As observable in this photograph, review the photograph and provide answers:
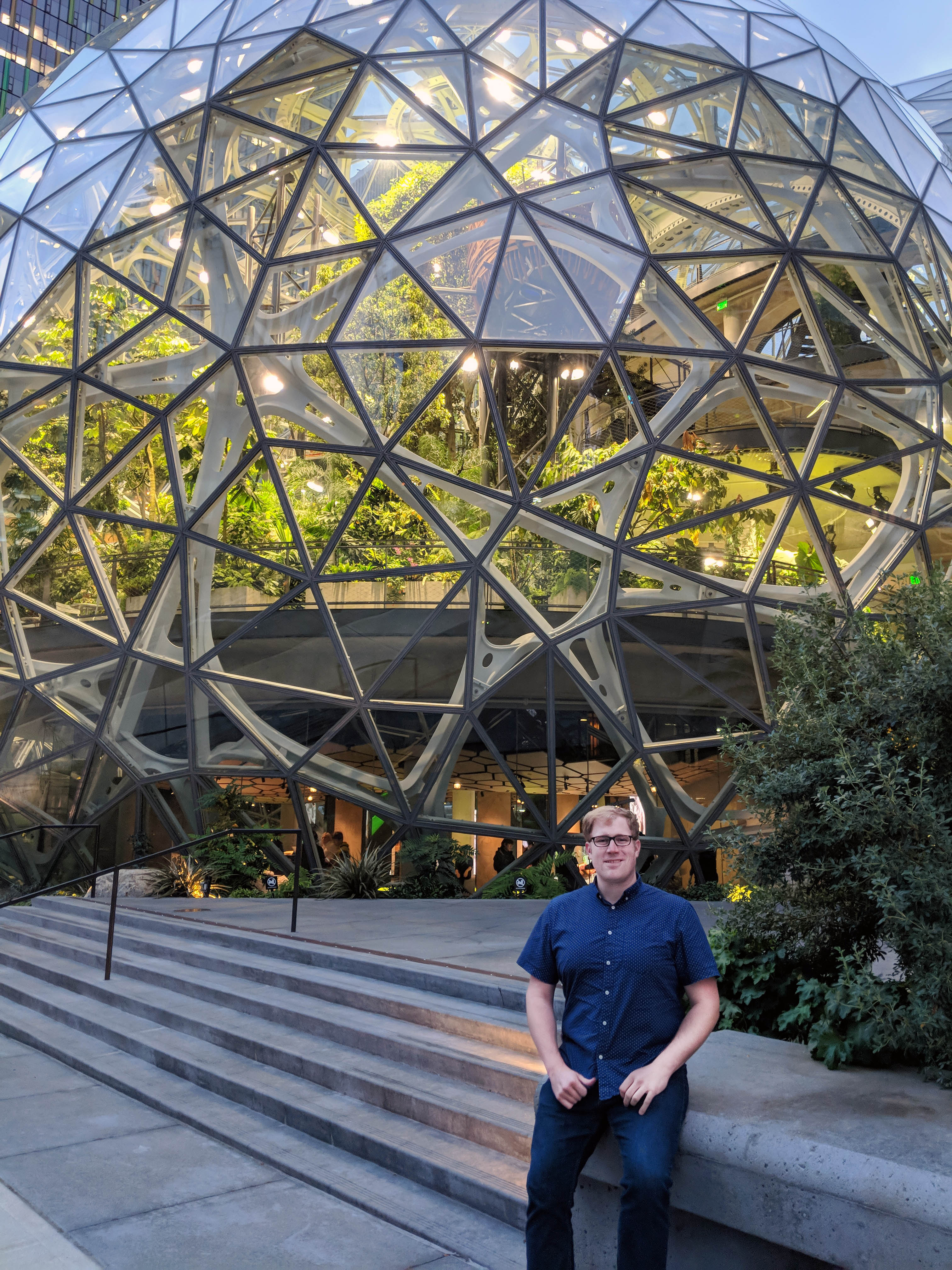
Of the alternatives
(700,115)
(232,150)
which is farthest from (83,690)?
(700,115)

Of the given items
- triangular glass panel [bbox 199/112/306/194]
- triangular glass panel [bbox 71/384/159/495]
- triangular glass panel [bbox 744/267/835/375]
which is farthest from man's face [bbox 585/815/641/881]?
triangular glass panel [bbox 199/112/306/194]

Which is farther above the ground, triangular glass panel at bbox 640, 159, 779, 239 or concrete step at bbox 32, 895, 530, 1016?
triangular glass panel at bbox 640, 159, 779, 239

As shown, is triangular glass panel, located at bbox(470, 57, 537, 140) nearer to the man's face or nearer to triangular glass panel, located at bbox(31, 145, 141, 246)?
triangular glass panel, located at bbox(31, 145, 141, 246)

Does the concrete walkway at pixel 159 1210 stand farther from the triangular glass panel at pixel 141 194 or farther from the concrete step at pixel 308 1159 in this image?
the triangular glass panel at pixel 141 194

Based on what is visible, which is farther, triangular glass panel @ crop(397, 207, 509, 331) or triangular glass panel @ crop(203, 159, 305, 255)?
triangular glass panel @ crop(203, 159, 305, 255)

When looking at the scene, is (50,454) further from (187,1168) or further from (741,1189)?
(741,1189)

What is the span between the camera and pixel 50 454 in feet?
49.3

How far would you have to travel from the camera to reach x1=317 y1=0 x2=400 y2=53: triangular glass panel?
46.7 ft

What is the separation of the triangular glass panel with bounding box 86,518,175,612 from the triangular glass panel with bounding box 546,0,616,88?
8.09 metres

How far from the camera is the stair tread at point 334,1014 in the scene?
5496mm

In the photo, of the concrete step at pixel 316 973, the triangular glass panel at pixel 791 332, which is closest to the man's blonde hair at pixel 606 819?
the concrete step at pixel 316 973

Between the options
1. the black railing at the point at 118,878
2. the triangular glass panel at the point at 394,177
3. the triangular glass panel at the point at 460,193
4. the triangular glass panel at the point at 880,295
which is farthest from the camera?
the triangular glass panel at the point at 880,295

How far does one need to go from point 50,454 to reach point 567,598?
8339mm

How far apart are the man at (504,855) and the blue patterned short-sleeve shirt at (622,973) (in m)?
10.0
